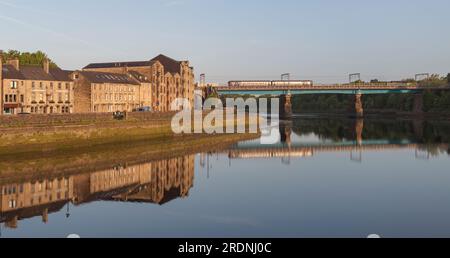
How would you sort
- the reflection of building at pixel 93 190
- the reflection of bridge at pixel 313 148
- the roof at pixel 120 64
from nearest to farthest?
the reflection of building at pixel 93 190 < the reflection of bridge at pixel 313 148 < the roof at pixel 120 64

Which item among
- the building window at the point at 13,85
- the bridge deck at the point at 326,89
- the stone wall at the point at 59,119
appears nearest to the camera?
the stone wall at the point at 59,119

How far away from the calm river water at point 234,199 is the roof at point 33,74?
38536mm

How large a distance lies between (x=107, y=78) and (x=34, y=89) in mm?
22037

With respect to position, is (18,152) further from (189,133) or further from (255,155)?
(189,133)

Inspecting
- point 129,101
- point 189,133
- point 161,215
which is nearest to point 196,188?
point 161,215

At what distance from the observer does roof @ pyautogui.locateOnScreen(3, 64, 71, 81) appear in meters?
86.4

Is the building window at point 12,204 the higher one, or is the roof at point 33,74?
the roof at point 33,74

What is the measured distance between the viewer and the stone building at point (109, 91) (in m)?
103

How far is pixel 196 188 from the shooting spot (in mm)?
44656

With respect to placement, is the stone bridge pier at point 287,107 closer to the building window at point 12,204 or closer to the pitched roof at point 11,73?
the pitched roof at point 11,73

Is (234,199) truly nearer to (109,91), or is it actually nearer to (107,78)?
(109,91)

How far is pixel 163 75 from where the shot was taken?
134125mm

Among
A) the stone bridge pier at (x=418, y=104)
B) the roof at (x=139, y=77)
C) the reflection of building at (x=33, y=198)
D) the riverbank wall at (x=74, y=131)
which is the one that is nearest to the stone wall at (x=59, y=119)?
the riverbank wall at (x=74, y=131)

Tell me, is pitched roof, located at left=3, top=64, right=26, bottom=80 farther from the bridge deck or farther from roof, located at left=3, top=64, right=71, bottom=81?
the bridge deck
